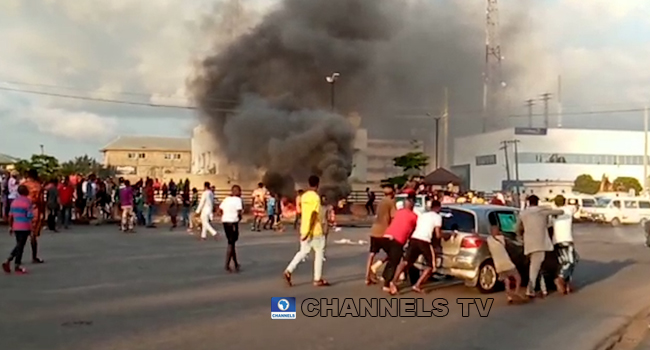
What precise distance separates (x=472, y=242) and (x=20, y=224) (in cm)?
683

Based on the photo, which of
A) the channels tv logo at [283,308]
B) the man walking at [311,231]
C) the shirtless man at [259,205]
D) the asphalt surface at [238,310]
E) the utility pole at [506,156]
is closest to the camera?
the asphalt surface at [238,310]

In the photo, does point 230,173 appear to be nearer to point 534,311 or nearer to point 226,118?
point 226,118

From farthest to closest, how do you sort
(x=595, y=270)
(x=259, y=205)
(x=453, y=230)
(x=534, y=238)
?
(x=259, y=205) → (x=595, y=270) → (x=453, y=230) → (x=534, y=238)

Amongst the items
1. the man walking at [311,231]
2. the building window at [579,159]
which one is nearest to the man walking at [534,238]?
the man walking at [311,231]

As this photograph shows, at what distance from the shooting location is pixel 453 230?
12297 mm

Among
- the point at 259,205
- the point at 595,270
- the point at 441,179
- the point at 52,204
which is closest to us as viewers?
the point at 595,270

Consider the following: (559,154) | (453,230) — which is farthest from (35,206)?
(559,154)

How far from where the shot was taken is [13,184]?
76.7 feet

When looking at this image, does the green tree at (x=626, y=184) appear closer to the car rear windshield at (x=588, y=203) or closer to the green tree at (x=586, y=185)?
the green tree at (x=586, y=185)

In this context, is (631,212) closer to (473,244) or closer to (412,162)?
(412,162)

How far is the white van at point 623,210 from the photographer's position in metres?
40.7

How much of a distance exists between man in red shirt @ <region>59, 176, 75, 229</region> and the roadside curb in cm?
1684

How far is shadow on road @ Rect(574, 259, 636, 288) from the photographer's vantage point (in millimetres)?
14726

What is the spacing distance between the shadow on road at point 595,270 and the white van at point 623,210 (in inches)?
892
